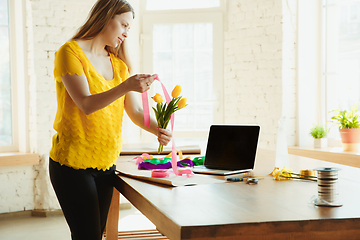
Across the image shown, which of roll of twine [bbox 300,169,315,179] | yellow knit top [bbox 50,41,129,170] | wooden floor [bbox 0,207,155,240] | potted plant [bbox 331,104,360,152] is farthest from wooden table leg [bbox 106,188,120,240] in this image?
potted plant [bbox 331,104,360,152]

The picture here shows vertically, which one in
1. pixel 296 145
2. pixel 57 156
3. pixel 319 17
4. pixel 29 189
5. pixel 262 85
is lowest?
pixel 29 189

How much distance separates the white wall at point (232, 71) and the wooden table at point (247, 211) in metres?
2.64

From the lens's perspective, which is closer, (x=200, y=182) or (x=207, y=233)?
(x=207, y=233)

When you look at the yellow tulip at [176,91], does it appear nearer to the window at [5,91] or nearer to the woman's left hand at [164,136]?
the woman's left hand at [164,136]

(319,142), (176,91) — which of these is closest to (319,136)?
(319,142)

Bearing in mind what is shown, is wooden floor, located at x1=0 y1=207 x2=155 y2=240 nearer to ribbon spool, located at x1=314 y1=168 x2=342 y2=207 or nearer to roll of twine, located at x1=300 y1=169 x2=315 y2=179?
roll of twine, located at x1=300 y1=169 x2=315 y2=179

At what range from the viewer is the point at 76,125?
4.55 feet

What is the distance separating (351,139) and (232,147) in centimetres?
215

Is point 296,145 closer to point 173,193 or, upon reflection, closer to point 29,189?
point 29,189

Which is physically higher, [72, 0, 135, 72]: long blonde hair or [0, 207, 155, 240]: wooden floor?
[72, 0, 135, 72]: long blonde hair

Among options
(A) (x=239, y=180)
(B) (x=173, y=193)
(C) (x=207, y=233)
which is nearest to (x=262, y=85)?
(A) (x=239, y=180)

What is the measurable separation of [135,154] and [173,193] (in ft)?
3.74

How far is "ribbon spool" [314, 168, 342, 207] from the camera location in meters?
0.96

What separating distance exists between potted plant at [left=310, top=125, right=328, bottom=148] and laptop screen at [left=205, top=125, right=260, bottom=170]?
221 cm
